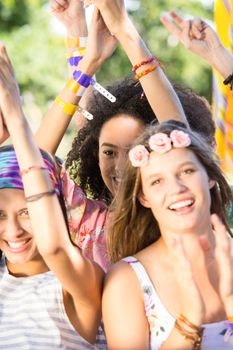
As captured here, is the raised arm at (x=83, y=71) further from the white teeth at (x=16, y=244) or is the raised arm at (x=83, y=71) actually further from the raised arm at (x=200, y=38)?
the white teeth at (x=16, y=244)

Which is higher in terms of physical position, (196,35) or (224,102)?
(196,35)

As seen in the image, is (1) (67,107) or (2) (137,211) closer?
(2) (137,211)

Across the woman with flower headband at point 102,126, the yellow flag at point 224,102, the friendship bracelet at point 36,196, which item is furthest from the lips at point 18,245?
the yellow flag at point 224,102

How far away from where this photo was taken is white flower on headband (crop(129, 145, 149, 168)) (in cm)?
299

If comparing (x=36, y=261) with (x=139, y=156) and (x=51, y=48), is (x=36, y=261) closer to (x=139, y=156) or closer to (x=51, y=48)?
(x=139, y=156)

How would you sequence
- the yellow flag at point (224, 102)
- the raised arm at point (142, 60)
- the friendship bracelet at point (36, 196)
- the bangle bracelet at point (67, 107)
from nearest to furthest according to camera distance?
the friendship bracelet at point (36, 196), the raised arm at point (142, 60), the bangle bracelet at point (67, 107), the yellow flag at point (224, 102)

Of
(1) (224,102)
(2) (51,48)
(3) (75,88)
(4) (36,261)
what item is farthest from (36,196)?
(2) (51,48)

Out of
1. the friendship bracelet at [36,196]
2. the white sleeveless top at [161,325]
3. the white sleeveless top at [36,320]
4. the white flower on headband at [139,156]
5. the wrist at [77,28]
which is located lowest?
the white sleeveless top at [161,325]

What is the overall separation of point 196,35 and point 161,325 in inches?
45.8

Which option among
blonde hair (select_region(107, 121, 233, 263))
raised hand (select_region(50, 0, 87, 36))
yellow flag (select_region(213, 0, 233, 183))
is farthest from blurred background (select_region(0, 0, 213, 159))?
blonde hair (select_region(107, 121, 233, 263))

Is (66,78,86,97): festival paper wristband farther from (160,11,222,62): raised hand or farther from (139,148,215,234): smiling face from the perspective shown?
(139,148,215,234): smiling face

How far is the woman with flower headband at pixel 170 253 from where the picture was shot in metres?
2.76

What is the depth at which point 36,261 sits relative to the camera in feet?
9.91

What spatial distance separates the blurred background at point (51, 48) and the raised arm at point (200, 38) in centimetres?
1380
